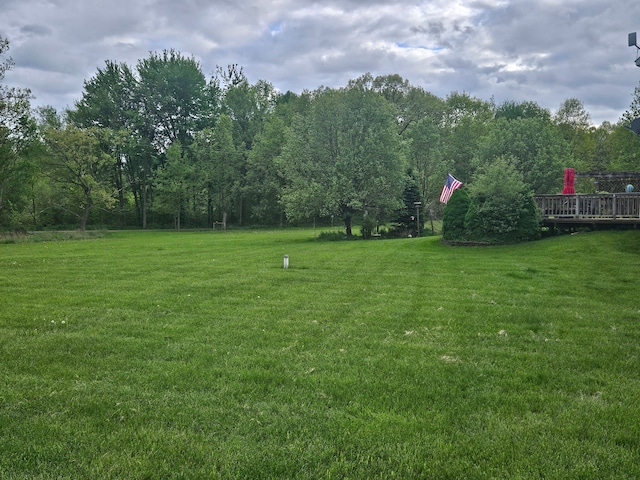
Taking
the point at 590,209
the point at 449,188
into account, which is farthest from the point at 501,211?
the point at 449,188

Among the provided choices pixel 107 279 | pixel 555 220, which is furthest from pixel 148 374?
pixel 555 220

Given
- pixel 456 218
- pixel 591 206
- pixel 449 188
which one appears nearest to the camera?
pixel 591 206

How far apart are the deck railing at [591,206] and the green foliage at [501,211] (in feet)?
4.34

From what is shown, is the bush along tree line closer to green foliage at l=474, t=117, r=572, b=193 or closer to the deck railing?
green foliage at l=474, t=117, r=572, b=193

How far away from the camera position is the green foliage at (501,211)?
53.3ft

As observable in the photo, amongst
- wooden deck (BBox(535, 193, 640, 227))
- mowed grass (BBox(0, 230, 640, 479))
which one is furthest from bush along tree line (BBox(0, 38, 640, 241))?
mowed grass (BBox(0, 230, 640, 479))

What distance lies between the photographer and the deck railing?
→ 51.0 ft

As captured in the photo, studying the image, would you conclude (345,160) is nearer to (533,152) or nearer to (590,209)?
(590,209)

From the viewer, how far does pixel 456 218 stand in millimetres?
17172

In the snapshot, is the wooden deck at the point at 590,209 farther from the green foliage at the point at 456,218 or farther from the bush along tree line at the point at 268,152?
the green foliage at the point at 456,218

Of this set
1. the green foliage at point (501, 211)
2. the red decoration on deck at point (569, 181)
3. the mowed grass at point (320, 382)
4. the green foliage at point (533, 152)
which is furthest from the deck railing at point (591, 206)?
the green foliage at point (533, 152)

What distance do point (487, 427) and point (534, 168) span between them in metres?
27.0

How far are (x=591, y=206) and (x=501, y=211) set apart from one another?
3.61 meters

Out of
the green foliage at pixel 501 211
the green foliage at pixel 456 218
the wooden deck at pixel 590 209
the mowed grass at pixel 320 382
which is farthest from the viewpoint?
the green foliage at pixel 456 218
